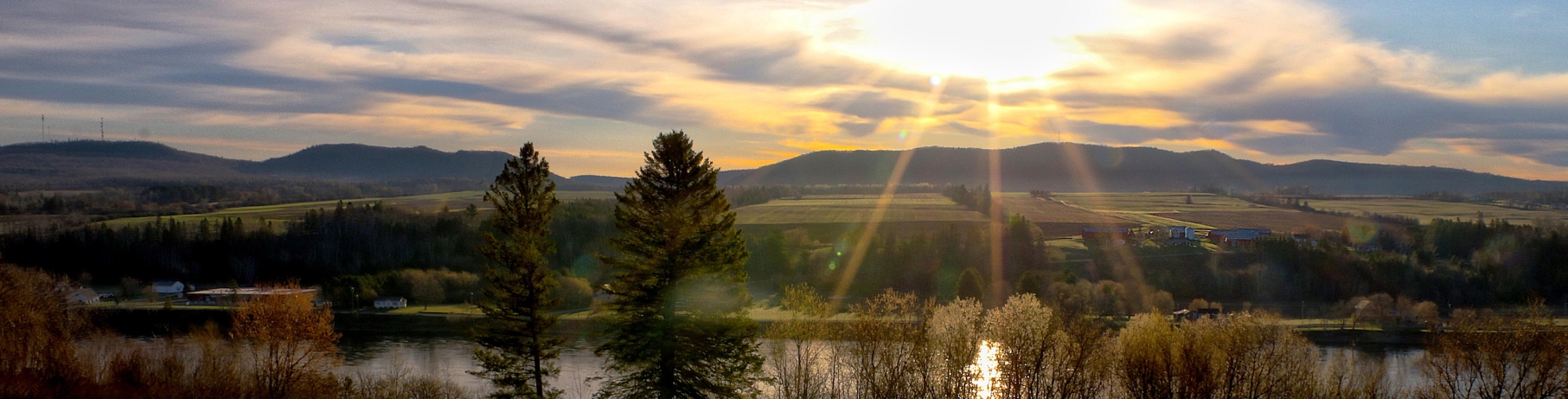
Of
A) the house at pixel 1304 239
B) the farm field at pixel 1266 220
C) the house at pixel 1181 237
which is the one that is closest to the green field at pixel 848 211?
the house at pixel 1181 237

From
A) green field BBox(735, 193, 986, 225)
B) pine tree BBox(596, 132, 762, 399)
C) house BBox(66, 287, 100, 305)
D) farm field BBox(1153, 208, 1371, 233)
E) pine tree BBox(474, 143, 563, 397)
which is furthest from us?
green field BBox(735, 193, 986, 225)

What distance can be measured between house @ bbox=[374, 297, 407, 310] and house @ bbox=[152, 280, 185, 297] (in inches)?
545

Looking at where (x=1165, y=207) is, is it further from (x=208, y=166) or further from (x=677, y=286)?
(x=208, y=166)

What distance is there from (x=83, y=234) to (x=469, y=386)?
49841 millimetres

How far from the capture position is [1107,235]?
178ft

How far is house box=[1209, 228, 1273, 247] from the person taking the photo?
52625 mm

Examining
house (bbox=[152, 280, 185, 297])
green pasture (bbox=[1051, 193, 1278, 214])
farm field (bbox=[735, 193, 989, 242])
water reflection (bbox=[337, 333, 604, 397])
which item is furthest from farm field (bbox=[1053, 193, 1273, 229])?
house (bbox=[152, 280, 185, 297])

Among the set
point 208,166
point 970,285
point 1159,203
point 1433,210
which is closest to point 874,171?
point 1159,203

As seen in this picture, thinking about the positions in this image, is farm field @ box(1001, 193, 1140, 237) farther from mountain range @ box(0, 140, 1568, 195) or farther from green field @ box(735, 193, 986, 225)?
mountain range @ box(0, 140, 1568, 195)

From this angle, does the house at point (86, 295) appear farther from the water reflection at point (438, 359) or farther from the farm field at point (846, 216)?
the farm field at point (846, 216)

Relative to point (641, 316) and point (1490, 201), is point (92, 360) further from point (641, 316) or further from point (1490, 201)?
point (1490, 201)

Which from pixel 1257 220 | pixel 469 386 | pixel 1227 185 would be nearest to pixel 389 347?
pixel 469 386

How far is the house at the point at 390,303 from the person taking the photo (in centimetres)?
4569

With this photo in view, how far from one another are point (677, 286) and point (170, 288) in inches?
1911
